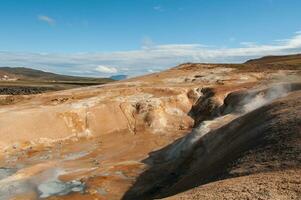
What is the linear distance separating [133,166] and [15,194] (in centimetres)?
991

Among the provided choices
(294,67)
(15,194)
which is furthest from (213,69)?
(15,194)

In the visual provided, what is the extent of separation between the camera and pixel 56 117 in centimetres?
5228

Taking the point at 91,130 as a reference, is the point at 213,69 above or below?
above

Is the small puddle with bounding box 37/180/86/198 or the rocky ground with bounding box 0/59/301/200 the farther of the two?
the small puddle with bounding box 37/180/86/198

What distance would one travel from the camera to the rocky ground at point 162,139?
2182 centimetres

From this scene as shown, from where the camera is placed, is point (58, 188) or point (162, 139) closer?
point (58, 188)

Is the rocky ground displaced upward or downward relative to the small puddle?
upward

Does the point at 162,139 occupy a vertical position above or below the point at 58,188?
below

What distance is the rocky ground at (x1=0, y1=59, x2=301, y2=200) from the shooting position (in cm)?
2182

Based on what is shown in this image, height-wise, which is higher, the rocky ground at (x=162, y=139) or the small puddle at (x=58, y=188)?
the rocky ground at (x=162, y=139)

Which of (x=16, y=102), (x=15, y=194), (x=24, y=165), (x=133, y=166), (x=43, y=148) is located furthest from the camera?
(x=16, y=102)

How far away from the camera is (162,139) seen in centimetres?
5100

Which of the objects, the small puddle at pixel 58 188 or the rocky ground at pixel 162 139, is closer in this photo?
the rocky ground at pixel 162 139

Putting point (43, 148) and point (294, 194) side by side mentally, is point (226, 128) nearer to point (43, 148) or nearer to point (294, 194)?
point (294, 194)
